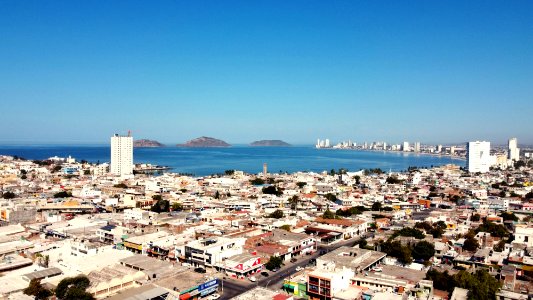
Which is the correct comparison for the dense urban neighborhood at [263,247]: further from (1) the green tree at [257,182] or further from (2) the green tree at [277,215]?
(1) the green tree at [257,182]

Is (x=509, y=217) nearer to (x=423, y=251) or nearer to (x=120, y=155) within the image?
(x=423, y=251)

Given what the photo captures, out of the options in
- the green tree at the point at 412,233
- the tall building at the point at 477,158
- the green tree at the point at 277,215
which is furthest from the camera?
the tall building at the point at 477,158

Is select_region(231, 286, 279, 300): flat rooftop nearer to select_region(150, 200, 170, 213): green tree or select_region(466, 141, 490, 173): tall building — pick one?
select_region(150, 200, 170, 213): green tree

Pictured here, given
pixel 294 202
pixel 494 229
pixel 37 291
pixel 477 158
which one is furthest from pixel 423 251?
pixel 477 158

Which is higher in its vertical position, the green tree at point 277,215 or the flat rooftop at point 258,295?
the flat rooftop at point 258,295

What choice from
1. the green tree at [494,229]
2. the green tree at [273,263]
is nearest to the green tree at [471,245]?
the green tree at [494,229]

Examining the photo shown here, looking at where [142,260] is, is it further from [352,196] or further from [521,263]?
[352,196]

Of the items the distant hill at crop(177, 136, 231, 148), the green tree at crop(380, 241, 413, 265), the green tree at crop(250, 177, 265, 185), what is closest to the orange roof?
the green tree at crop(380, 241, 413, 265)
